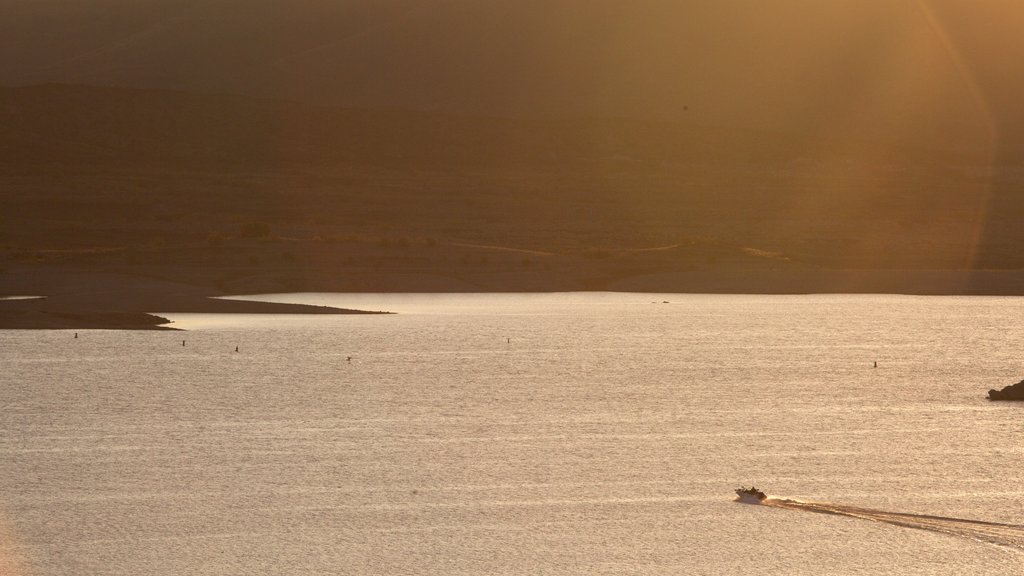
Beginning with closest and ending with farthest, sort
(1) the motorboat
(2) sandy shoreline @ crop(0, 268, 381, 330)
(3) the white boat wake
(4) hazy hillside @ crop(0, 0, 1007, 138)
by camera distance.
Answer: (3) the white boat wake, (1) the motorboat, (2) sandy shoreline @ crop(0, 268, 381, 330), (4) hazy hillside @ crop(0, 0, 1007, 138)

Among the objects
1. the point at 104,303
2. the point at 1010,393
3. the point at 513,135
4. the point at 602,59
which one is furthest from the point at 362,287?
the point at 602,59

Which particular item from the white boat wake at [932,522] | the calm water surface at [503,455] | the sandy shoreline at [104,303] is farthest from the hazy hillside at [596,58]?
the white boat wake at [932,522]

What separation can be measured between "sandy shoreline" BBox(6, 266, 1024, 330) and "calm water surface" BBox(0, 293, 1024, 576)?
3408mm

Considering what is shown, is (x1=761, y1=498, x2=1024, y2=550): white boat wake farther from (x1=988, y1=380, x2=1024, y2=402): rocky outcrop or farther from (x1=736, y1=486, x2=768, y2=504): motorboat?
(x1=988, y1=380, x2=1024, y2=402): rocky outcrop

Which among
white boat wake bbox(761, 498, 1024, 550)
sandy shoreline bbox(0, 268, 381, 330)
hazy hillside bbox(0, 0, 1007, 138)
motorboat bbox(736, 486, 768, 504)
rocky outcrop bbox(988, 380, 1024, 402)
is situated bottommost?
white boat wake bbox(761, 498, 1024, 550)

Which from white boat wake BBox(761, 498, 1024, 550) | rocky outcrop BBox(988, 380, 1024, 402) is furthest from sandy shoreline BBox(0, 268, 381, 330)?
white boat wake BBox(761, 498, 1024, 550)

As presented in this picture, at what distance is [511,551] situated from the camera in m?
10.3

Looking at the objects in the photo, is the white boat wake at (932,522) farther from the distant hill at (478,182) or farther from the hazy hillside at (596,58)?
the hazy hillside at (596,58)

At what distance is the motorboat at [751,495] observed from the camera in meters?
11.8

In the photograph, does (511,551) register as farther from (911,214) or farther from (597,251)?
(911,214)

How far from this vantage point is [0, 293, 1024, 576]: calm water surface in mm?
10273

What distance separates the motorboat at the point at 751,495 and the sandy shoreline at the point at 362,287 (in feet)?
58.2

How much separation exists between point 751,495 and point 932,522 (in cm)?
141

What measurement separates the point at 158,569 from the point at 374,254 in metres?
34.5
